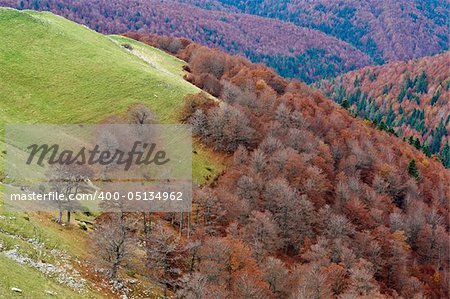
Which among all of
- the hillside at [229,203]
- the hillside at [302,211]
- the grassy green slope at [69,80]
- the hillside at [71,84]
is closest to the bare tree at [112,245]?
the hillside at [229,203]

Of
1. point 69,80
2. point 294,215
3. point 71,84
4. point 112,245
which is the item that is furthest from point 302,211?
point 69,80

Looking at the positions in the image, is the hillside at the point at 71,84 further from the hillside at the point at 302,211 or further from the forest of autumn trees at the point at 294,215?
the hillside at the point at 302,211

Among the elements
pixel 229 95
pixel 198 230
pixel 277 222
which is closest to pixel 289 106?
pixel 229 95

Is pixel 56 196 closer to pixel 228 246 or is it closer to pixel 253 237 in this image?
pixel 228 246

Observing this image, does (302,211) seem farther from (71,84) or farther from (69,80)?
(69,80)

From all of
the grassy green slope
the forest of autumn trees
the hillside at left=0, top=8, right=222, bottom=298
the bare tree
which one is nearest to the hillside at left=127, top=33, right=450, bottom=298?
the forest of autumn trees

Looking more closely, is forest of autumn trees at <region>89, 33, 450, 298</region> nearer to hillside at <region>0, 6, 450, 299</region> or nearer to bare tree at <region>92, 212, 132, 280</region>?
hillside at <region>0, 6, 450, 299</region>
